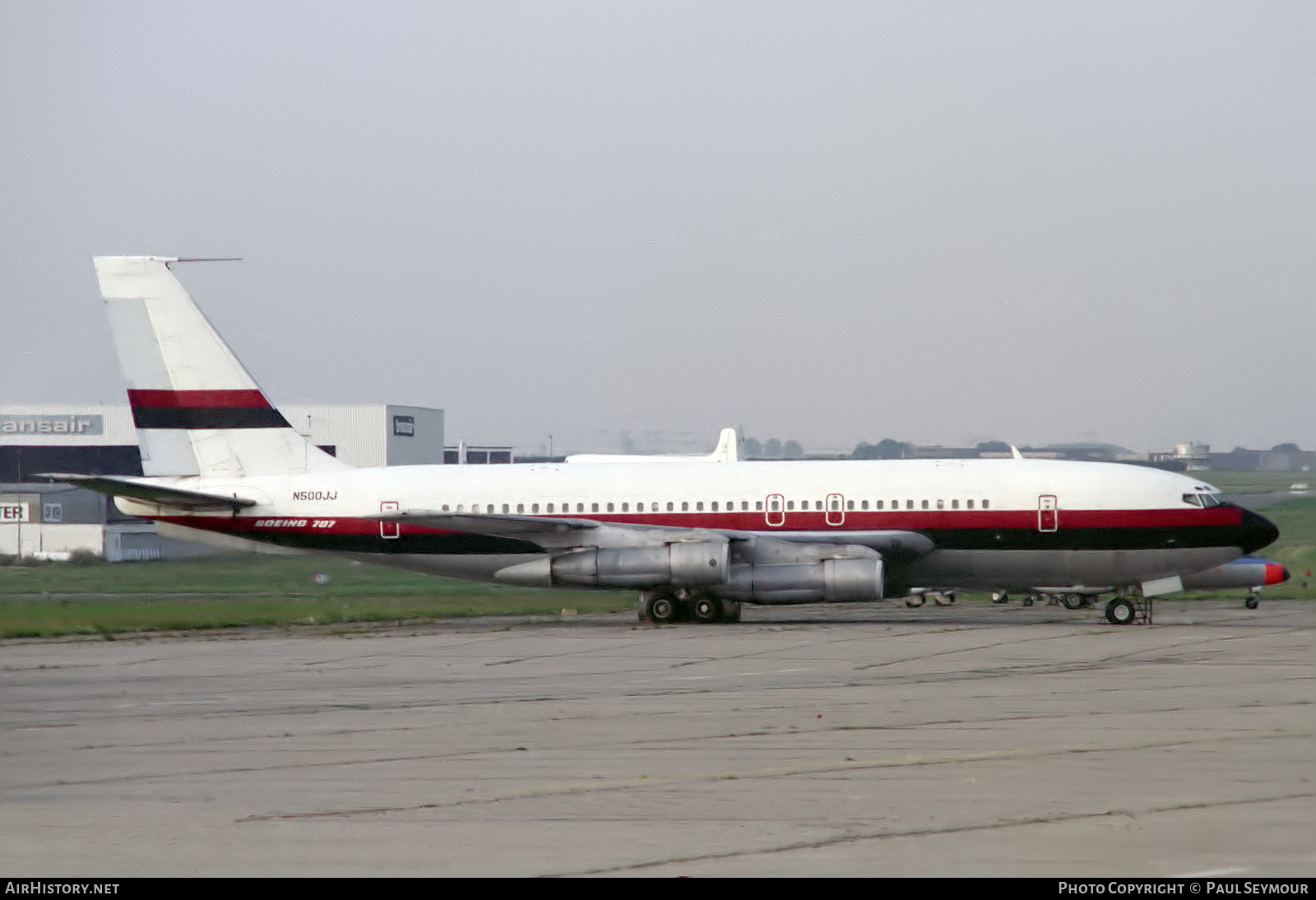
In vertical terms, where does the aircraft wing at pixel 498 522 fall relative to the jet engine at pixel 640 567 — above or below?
above

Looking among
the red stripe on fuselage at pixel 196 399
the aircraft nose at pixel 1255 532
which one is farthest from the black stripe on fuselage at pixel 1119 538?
the red stripe on fuselage at pixel 196 399

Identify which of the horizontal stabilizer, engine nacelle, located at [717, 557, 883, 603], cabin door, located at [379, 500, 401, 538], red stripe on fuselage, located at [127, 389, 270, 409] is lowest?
engine nacelle, located at [717, 557, 883, 603]

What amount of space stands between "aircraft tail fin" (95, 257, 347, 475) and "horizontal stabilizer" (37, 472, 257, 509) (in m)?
1.09

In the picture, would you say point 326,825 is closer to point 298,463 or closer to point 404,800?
point 404,800

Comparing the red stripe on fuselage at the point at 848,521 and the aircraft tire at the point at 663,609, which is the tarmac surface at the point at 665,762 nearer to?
the red stripe on fuselage at the point at 848,521

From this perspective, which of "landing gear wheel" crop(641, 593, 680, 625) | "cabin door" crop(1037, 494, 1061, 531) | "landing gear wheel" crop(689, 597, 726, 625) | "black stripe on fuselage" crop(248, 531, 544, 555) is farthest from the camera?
"black stripe on fuselage" crop(248, 531, 544, 555)

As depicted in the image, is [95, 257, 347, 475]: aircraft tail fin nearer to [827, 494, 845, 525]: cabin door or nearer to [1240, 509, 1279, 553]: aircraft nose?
[827, 494, 845, 525]: cabin door

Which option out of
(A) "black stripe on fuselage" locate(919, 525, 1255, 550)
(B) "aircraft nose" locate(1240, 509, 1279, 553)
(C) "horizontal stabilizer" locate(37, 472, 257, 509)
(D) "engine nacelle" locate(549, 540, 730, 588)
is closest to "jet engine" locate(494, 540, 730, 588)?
(D) "engine nacelle" locate(549, 540, 730, 588)

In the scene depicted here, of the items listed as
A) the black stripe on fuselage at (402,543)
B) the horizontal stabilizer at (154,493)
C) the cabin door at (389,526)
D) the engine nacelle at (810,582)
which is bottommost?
the engine nacelle at (810,582)

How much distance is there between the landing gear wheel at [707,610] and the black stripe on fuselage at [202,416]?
435 inches

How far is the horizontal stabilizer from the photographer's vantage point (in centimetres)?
3416

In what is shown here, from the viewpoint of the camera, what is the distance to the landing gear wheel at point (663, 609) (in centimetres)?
3612
